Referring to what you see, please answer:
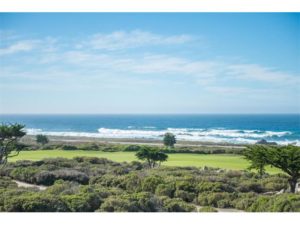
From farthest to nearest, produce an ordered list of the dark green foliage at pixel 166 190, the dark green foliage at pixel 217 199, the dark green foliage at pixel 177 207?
the dark green foliage at pixel 166 190, the dark green foliage at pixel 217 199, the dark green foliage at pixel 177 207

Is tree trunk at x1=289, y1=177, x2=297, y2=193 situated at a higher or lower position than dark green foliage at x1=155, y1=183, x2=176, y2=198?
higher

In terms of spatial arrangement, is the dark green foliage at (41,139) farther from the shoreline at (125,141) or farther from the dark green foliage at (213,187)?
the dark green foliage at (213,187)

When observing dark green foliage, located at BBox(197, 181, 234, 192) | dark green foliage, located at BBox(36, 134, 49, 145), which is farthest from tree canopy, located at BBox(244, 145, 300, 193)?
dark green foliage, located at BBox(36, 134, 49, 145)

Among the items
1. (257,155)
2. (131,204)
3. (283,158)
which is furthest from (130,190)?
(283,158)

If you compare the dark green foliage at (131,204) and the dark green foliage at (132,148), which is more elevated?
the dark green foliage at (132,148)

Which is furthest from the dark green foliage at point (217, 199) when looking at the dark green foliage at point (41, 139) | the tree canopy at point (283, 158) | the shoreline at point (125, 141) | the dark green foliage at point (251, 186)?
the dark green foliage at point (41, 139)

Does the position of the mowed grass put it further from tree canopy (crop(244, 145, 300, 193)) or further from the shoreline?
tree canopy (crop(244, 145, 300, 193))
